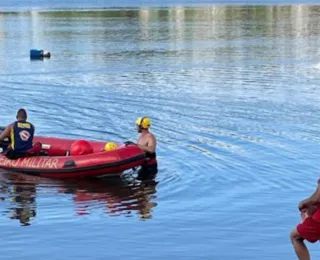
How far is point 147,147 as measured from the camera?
692 inches

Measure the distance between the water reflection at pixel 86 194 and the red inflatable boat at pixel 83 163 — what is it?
0.54 feet

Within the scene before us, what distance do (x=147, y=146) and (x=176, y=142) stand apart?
363 cm

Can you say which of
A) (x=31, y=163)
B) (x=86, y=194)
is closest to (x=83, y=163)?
(x=86, y=194)

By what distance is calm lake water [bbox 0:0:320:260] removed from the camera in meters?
13.1

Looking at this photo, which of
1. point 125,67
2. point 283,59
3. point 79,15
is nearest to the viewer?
point 125,67

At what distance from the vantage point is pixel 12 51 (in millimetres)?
48188

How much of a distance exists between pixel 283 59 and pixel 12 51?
53.1 ft

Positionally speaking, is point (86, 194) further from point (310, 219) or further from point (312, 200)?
point (312, 200)

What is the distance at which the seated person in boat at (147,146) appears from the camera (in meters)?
17.6

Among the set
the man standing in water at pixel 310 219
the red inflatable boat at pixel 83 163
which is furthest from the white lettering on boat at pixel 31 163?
the man standing in water at pixel 310 219

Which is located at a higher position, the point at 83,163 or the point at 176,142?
the point at 83,163

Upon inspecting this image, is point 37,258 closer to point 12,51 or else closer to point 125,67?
point 125,67

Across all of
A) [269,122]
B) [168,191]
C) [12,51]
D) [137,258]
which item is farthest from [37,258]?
[12,51]

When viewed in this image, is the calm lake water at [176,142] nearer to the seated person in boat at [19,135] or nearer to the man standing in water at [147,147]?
the man standing in water at [147,147]
